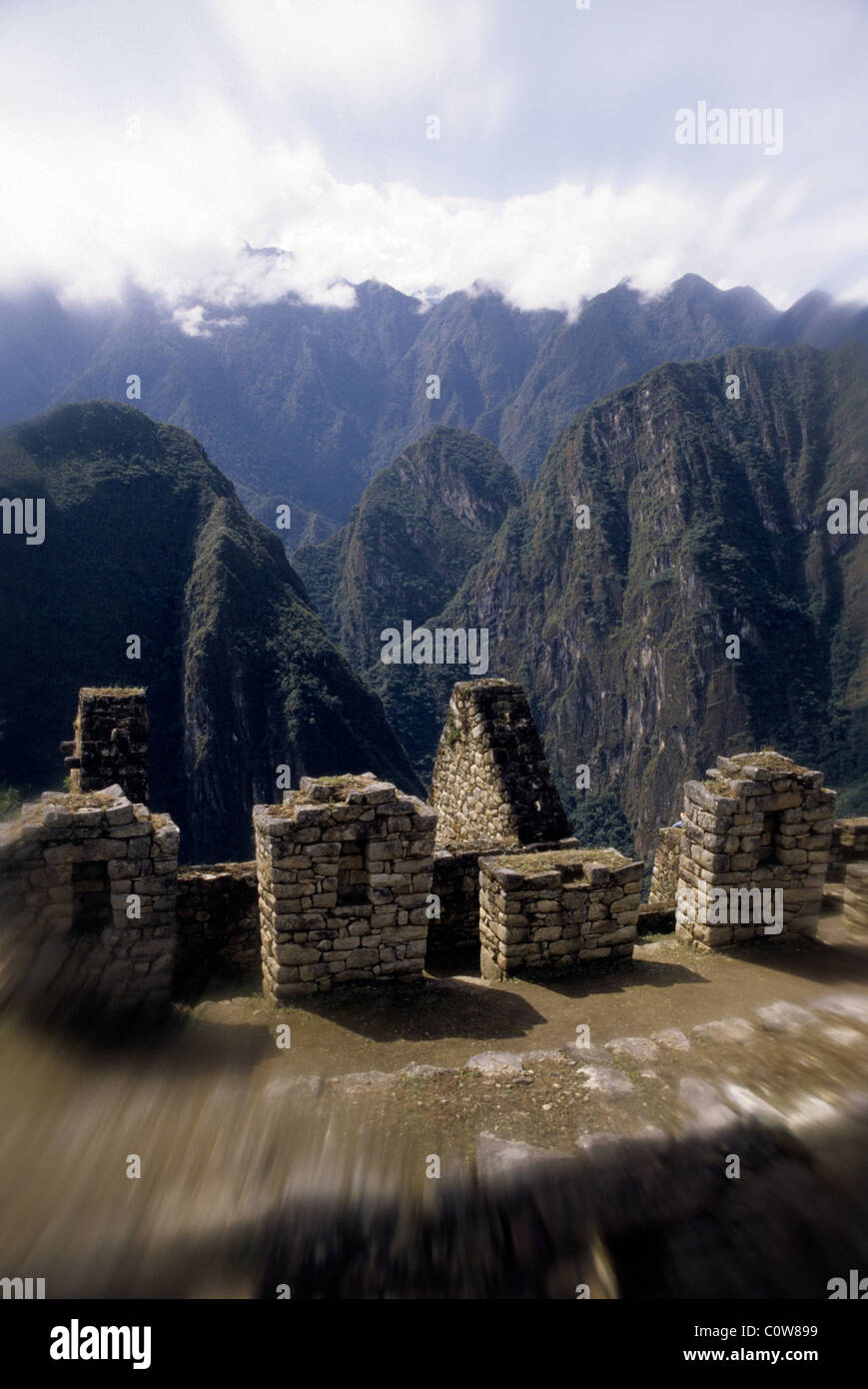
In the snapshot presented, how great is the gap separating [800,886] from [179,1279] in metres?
7.15

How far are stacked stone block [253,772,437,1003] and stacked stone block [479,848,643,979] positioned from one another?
1.03 metres

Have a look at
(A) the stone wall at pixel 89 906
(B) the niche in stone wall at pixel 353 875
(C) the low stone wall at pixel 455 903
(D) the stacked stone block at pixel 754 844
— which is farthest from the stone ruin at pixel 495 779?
(A) the stone wall at pixel 89 906

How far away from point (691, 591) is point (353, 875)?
169 meters

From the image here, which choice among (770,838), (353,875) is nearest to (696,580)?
(770,838)

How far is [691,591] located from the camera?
6516 inches

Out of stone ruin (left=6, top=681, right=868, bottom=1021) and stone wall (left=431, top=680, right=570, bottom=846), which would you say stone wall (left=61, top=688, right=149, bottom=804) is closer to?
stone ruin (left=6, top=681, right=868, bottom=1021)

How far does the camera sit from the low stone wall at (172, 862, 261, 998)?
7.62 metres

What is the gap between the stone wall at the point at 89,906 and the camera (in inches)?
238

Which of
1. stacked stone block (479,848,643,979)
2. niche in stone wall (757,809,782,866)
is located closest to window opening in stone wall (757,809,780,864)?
niche in stone wall (757,809,782,866)

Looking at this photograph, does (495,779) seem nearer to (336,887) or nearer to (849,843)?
(336,887)

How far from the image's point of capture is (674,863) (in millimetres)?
11719

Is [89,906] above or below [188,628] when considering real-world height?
below

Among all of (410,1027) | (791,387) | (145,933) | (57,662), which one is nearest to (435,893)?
(410,1027)
